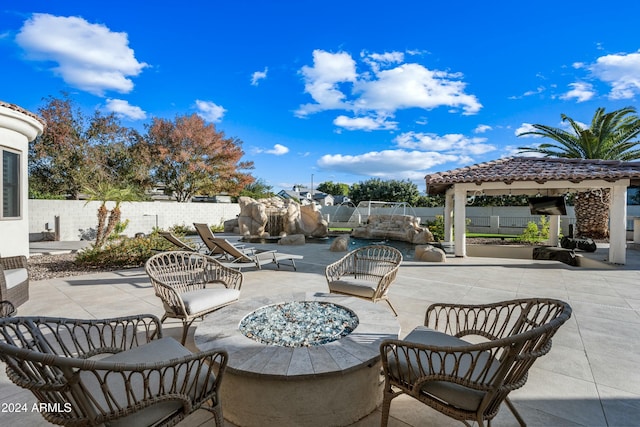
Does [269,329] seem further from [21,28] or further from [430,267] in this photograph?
[21,28]

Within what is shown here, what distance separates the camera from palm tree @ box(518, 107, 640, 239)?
1384 cm

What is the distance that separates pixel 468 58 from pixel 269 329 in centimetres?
1330

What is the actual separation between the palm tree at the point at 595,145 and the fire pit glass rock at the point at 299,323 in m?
16.0

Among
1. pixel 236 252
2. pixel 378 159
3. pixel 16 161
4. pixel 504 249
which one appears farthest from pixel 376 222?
pixel 378 159

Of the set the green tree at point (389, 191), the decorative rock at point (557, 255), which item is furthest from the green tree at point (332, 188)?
the decorative rock at point (557, 255)

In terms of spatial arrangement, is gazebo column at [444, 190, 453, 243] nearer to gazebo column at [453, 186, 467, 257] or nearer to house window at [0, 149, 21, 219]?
gazebo column at [453, 186, 467, 257]

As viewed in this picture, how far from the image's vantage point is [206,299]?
3.48 meters

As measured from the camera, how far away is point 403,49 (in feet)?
38.4

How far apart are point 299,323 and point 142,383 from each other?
1.47 metres

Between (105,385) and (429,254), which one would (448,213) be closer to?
(429,254)

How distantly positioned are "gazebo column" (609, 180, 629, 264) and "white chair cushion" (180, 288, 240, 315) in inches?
396

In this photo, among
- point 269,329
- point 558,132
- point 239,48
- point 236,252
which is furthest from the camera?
point 558,132

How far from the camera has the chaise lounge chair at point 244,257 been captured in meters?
6.69

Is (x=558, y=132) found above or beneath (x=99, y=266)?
above
